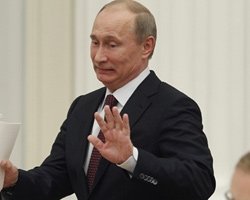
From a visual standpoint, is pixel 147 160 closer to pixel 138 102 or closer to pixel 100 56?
pixel 138 102

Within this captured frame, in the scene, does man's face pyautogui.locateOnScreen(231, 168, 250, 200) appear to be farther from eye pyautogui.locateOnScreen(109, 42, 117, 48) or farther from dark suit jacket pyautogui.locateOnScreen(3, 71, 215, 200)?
eye pyautogui.locateOnScreen(109, 42, 117, 48)

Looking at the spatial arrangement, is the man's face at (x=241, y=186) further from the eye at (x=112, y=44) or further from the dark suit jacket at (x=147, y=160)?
the eye at (x=112, y=44)

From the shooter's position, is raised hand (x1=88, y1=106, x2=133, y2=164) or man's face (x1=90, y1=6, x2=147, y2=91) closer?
raised hand (x1=88, y1=106, x2=133, y2=164)

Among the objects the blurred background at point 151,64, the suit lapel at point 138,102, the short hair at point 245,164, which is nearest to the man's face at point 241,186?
the short hair at point 245,164

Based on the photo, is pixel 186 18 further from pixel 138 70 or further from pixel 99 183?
pixel 99 183

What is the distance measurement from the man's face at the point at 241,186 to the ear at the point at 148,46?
1.06 metres

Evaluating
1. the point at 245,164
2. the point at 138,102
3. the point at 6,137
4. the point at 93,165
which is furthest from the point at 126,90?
the point at 245,164

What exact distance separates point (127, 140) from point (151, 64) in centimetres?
177

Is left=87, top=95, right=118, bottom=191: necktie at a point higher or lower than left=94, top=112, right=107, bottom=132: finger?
lower

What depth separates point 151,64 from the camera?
3.93m

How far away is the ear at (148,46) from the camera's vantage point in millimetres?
2561

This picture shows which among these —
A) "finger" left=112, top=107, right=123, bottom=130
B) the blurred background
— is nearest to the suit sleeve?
"finger" left=112, top=107, right=123, bottom=130

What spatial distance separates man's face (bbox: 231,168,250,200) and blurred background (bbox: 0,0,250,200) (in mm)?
2308

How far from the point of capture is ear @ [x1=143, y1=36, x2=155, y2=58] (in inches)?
101
